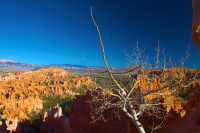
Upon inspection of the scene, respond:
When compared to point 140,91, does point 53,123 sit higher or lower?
lower

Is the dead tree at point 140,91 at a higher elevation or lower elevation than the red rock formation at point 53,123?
higher

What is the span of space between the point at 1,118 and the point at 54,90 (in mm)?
31357

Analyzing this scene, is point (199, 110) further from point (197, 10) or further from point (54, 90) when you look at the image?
point (54, 90)

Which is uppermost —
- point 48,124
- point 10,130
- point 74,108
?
point 74,108

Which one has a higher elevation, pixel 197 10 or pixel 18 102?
pixel 197 10

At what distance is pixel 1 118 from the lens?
2189cm

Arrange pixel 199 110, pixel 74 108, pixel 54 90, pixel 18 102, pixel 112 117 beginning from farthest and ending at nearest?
pixel 54 90, pixel 18 102, pixel 74 108, pixel 112 117, pixel 199 110

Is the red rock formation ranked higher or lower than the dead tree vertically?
lower

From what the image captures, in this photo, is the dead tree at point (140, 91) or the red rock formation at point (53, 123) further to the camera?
the red rock formation at point (53, 123)

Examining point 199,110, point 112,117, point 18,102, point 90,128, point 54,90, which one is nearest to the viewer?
point 199,110

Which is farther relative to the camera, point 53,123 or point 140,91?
point 53,123

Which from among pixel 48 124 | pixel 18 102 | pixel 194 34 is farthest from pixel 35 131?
pixel 194 34

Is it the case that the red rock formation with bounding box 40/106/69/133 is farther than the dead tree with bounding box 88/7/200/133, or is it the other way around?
the red rock formation with bounding box 40/106/69/133

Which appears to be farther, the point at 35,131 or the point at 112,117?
the point at 35,131
